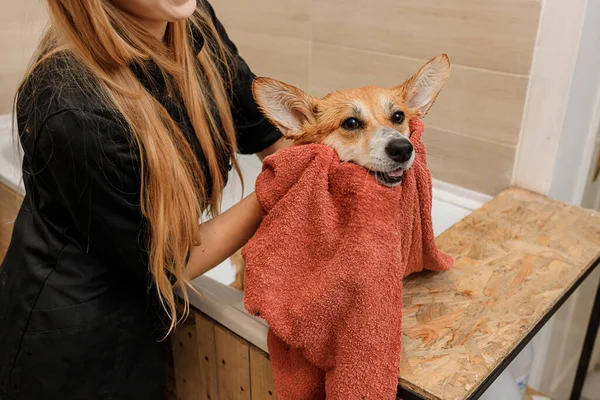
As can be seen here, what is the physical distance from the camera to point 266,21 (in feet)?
6.00

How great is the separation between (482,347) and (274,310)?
328 mm

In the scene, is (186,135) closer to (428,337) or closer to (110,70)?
(110,70)

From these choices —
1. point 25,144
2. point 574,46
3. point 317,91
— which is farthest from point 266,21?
point 25,144

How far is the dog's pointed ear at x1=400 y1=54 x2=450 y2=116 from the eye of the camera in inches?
34.8

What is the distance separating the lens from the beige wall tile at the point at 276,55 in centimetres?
177

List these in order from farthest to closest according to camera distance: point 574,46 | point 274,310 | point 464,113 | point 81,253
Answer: point 464,113, point 574,46, point 81,253, point 274,310

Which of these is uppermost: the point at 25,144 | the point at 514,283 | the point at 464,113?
Answer: the point at 25,144

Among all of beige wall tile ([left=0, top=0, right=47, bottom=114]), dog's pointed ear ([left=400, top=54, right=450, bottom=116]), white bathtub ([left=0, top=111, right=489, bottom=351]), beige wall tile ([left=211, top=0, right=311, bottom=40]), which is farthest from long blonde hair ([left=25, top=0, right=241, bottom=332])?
beige wall tile ([left=0, top=0, right=47, bottom=114])

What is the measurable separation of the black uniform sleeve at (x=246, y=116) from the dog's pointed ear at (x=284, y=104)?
1.12 feet

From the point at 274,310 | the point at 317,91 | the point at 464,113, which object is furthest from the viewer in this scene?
the point at 317,91

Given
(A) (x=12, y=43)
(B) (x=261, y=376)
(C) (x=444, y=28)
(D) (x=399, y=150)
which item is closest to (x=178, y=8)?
(D) (x=399, y=150)

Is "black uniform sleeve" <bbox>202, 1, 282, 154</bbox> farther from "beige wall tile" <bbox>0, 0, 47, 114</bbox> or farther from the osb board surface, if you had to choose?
"beige wall tile" <bbox>0, 0, 47, 114</bbox>

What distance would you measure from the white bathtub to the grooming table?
34mm

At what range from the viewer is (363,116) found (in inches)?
33.7
